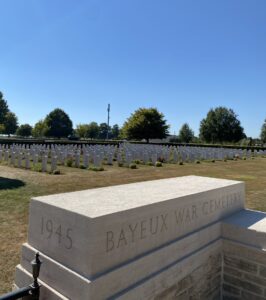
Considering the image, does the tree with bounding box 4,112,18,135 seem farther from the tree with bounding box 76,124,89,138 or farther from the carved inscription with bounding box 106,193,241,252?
the carved inscription with bounding box 106,193,241,252

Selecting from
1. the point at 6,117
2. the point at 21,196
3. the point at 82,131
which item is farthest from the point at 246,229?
the point at 82,131

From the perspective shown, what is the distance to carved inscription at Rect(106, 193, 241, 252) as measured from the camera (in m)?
2.53

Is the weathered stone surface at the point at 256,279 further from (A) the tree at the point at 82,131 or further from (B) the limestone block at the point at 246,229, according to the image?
(A) the tree at the point at 82,131

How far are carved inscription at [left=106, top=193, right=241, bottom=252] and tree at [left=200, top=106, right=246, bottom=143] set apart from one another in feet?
162

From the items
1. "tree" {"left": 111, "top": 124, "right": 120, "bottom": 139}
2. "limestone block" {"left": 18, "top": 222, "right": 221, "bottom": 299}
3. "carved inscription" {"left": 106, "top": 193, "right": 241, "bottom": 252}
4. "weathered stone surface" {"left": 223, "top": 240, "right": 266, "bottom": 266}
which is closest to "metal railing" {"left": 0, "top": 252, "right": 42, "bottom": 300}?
"limestone block" {"left": 18, "top": 222, "right": 221, "bottom": 299}

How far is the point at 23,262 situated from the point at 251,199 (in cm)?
640

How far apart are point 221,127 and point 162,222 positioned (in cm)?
5094

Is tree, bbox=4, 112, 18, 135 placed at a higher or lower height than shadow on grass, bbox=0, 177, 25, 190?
higher

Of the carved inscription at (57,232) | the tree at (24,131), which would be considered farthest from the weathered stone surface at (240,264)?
the tree at (24,131)

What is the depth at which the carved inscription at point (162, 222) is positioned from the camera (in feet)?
8.30

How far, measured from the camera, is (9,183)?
346 inches

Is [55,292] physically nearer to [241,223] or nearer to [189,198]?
[189,198]

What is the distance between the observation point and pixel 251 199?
7.79m

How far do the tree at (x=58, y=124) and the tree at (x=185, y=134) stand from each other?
82.7 feet
